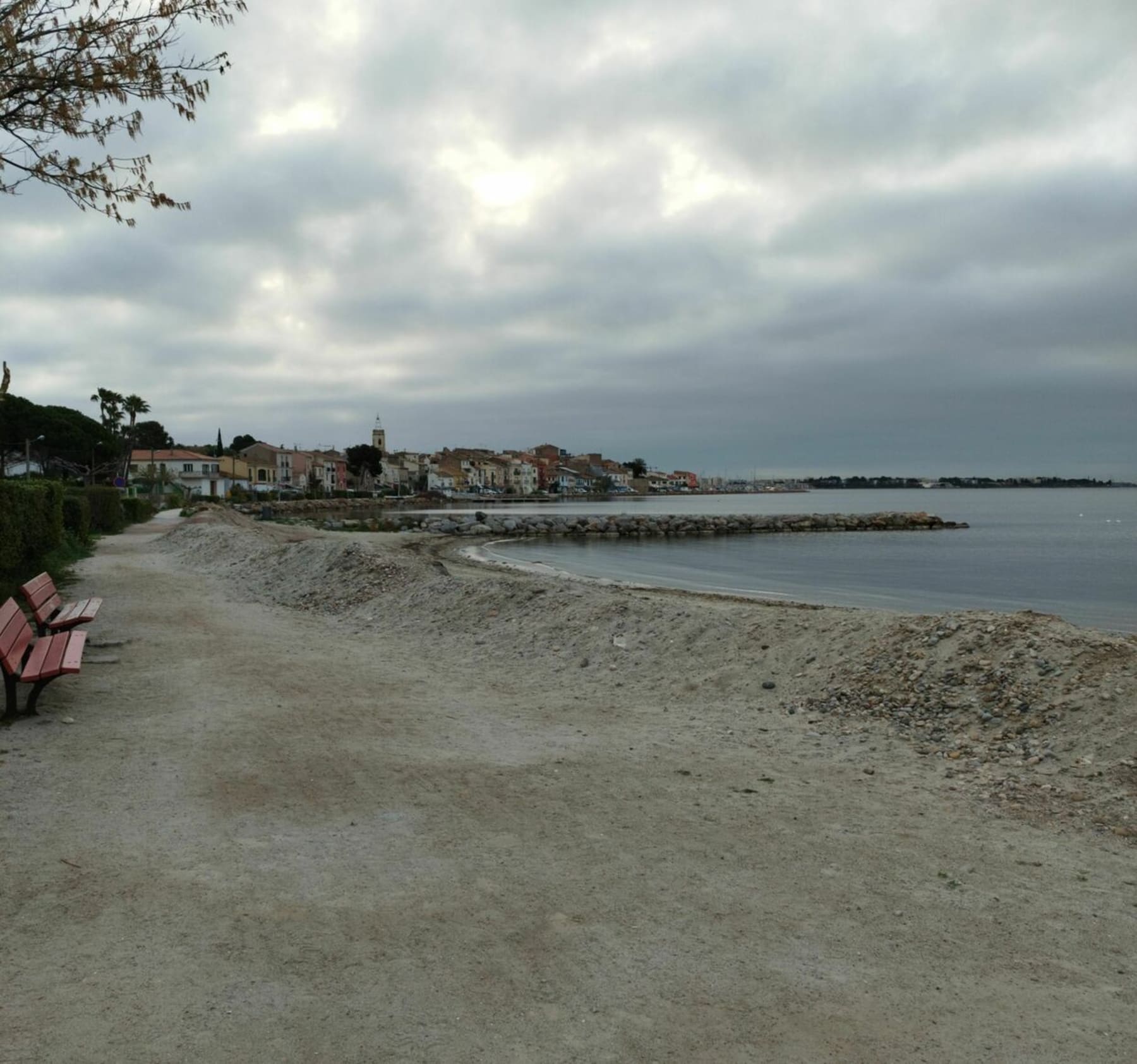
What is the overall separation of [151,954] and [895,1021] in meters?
2.81

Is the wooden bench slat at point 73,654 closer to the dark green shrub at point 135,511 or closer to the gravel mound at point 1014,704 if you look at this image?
the gravel mound at point 1014,704

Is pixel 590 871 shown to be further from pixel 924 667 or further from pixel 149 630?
pixel 149 630

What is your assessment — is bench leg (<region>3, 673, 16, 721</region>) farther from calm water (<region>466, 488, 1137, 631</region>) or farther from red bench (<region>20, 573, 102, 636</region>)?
calm water (<region>466, 488, 1137, 631</region>)

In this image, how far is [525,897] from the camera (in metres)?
4.17

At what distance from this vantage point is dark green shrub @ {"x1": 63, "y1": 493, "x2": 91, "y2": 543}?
83.8ft

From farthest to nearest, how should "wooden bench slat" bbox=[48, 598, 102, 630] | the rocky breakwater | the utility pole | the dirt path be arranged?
the rocky breakwater → the utility pole → "wooden bench slat" bbox=[48, 598, 102, 630] → the dirt path

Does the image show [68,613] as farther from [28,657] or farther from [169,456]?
[169,456]

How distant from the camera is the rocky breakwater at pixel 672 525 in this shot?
5533 centimetres

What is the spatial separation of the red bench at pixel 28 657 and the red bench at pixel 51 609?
81.4 inches

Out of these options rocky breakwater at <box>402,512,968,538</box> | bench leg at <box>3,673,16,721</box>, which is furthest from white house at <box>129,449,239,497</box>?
bench leg at <box>3,673,16,721</box>

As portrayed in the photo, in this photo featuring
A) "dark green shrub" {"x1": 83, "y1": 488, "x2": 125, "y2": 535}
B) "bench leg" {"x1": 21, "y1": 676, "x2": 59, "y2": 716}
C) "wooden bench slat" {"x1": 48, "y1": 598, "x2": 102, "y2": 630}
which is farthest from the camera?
"dark green shrub" {"x1": 83, "y1": 488, "x2": 125, "y2": 535}

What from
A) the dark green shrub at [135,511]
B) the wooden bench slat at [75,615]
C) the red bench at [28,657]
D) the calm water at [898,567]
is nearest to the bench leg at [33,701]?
the red bench at [28,657]

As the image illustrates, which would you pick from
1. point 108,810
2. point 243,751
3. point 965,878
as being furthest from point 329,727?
point 965,878

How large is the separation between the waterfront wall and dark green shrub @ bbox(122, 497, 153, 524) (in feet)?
33.6
